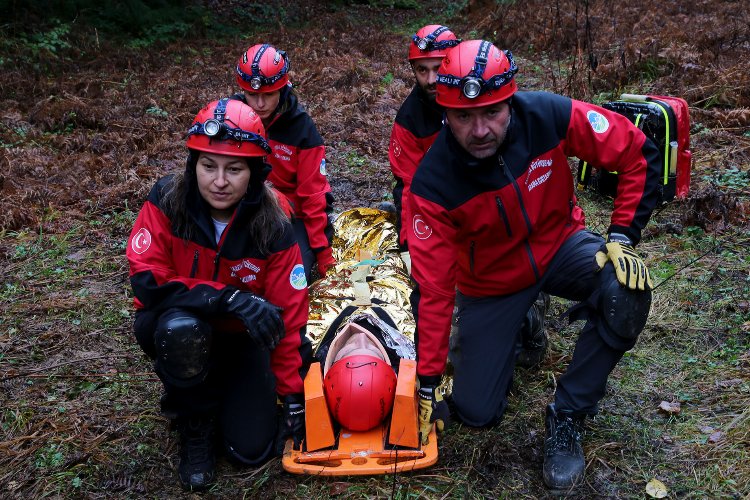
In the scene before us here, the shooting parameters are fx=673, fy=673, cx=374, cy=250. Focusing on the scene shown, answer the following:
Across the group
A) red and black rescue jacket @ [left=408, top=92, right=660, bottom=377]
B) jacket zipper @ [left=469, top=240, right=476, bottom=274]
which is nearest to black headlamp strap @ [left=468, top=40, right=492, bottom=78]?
red and black rescue jacket @ [left=408, top=92, right=660, bottom=377]

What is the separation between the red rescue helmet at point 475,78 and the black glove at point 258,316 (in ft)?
4.35

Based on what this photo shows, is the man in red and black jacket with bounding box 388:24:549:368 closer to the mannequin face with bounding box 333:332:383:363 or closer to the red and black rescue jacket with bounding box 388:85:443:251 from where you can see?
the red and black rescue jacket with bounding box 388:85:443:251

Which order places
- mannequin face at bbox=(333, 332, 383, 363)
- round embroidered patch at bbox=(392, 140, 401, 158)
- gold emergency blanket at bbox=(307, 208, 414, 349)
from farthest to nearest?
round embroidered patch at bbox=(392, 140, 401, 158)
gold emergency blanket at bbox=(307, 208, 414, 349)
mannequin face at bbox=(333, 332, 383, 363)

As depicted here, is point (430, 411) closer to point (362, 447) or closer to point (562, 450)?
point (362, 447)

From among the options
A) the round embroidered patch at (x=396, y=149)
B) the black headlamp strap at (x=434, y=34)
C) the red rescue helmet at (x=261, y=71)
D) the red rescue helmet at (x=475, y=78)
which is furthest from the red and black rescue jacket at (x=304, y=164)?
the red rescue helmet at (x=475, y=78)

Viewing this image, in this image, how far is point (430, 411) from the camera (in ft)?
11.2

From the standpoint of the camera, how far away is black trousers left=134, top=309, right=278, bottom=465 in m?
3.47

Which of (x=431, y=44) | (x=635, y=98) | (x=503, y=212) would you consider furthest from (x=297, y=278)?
(x=635, y=98)

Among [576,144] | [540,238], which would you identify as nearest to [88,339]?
[540,238]

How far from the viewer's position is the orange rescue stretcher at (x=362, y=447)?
135 inches

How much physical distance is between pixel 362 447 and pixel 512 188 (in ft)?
5.14

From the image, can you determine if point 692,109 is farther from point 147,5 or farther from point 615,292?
point 147,5

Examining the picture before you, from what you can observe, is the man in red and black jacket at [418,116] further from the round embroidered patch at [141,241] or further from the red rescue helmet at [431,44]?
the round embroidered patch at [141,241]

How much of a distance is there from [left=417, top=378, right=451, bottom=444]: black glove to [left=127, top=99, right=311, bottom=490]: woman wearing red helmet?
2.18 feet
